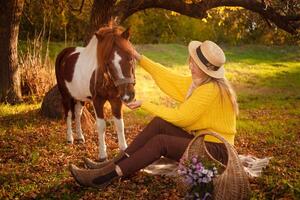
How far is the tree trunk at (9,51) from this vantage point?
10.2 meters

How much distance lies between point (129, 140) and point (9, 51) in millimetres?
4469

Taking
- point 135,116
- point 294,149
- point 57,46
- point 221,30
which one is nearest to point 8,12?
point 135,116

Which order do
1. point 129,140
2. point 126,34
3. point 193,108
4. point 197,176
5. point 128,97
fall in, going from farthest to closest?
point 129,140
point 126,34
point 128,97
point 193,108
point 197,176

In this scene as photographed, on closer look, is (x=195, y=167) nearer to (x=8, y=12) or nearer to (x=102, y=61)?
(x=102, y=61)

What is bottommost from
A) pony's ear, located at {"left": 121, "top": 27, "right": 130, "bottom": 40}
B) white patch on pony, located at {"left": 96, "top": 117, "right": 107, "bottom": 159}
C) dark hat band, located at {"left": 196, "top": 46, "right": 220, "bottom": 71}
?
white patch on pony, located at {"left": 96, "top": 117, "right": 107, "bottom": 159}

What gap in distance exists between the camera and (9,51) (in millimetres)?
10531

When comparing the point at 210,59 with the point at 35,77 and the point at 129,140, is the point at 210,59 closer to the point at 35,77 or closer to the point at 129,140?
the point at 129,140

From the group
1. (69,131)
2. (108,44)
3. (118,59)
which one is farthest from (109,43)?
(69,131)

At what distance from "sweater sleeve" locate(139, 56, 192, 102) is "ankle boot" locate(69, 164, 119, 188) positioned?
3.85ft

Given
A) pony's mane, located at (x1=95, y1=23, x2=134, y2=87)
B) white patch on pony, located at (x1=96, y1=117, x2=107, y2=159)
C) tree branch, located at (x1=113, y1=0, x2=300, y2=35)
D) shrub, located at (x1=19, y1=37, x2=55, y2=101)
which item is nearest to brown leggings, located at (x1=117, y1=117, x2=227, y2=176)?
pony's mane, located at (x1=95, y1=23, x2=134, y2=87)

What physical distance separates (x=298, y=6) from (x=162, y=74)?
15.6ft

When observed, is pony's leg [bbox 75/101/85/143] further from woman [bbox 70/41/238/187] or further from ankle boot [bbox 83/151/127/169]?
woman [bbox 70/41/238/187]

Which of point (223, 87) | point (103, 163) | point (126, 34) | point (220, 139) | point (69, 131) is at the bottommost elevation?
point (69, 131)

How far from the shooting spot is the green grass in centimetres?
497
